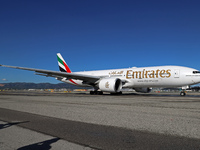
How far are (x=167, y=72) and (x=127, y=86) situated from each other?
5221 mm

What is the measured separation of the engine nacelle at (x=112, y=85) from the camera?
2283cm

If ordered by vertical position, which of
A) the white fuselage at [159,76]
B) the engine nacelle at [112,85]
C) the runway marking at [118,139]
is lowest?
the runway marking at [118,139]

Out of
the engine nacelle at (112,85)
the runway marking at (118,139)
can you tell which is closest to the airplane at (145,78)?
the engine nacelle at (112,85)

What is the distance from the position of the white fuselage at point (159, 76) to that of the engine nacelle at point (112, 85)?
3.94 feet

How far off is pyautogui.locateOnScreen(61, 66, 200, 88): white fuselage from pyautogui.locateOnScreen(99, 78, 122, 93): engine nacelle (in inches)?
47.3

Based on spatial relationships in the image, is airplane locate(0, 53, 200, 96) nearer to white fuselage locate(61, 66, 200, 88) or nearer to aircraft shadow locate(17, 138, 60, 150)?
white fuselage locate(61, 66, 200, 88)

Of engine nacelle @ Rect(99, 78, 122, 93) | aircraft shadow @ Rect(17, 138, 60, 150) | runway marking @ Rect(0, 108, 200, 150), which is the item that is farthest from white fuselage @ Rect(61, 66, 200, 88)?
aircraft shadow @ Rect(17, 138, 60, 150)

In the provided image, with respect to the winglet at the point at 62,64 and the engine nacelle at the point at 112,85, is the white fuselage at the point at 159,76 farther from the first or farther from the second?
the winglet at the point at 62,64

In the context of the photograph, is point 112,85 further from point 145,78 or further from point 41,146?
point 41,146

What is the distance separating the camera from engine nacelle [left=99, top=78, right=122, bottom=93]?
22.8m

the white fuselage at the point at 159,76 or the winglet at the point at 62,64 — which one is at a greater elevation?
the winglet at the point at 62,64

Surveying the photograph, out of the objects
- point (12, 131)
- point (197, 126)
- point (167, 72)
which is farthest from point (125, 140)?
point (167, 72)

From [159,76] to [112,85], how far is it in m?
5.44

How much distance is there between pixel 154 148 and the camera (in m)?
3.30
